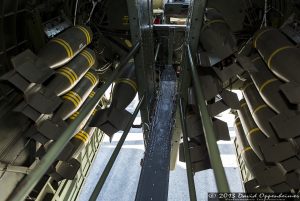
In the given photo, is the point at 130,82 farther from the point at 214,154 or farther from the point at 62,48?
the point at 214,154

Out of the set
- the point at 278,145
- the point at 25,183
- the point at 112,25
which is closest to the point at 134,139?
the point at 112,25

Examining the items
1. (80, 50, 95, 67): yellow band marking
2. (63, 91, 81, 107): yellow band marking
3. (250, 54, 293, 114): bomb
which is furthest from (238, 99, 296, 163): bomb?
(80, 50, 95, 67): yellow band marking

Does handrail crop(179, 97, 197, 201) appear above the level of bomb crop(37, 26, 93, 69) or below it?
below

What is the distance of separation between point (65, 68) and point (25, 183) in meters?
1.77

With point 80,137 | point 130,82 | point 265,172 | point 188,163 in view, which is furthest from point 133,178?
point 188,163

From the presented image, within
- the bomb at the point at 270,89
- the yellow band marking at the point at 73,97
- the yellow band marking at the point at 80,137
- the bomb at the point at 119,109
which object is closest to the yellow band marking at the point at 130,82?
the bomb at the point at 119,109

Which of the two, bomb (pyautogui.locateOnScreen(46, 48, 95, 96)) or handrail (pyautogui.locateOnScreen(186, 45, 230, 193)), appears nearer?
handrail (pyautogui.locateOnScreen(186, 45, 230, 193))

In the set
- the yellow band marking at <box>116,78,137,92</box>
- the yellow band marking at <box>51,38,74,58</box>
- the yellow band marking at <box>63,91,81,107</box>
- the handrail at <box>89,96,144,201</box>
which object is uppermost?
the yellow band marking at <box>116,78,137,92</box>

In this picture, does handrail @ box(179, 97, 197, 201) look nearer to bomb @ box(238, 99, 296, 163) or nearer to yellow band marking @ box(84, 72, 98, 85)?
bomb @ box(238, 99, 296, 163)

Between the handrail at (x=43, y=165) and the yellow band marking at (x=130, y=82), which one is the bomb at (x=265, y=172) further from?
the handrail at (x=43, y=165)

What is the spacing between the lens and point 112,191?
5.89m

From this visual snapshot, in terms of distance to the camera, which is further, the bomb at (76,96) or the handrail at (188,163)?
the bomb at (76,96)

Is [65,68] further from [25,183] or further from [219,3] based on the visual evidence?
[219,3]

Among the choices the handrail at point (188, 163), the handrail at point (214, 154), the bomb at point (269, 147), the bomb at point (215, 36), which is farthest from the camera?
the bomb at point (215, 36)
